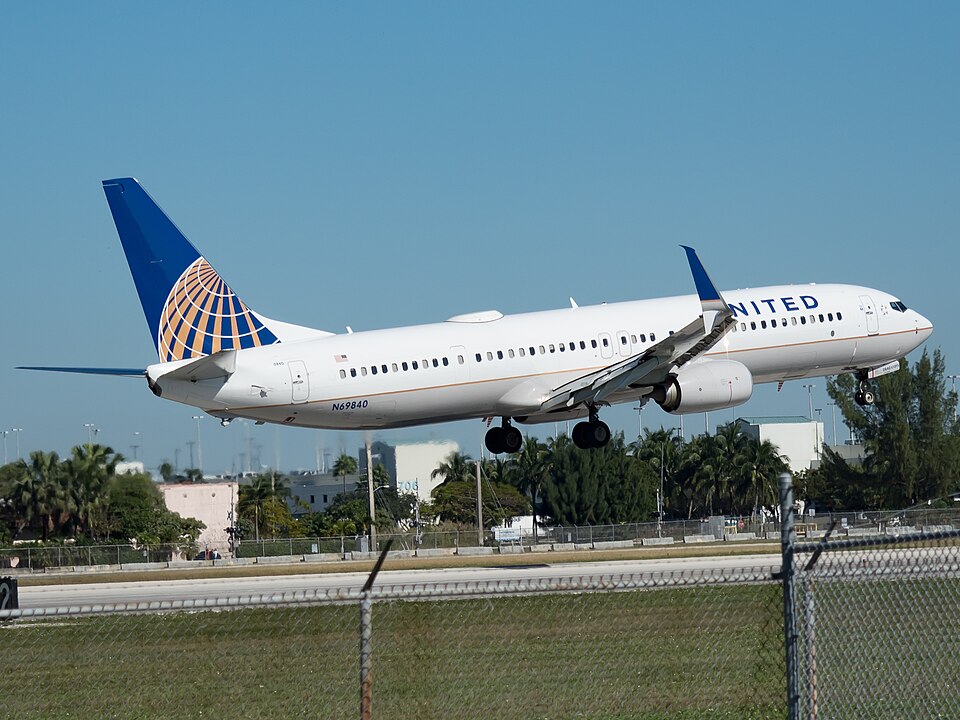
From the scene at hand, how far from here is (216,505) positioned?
86.2 meters

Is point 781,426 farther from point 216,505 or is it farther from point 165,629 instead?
point 165,629

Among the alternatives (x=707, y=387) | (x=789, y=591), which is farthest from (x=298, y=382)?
(x=789, y=591)

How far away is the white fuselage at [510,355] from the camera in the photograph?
124ft

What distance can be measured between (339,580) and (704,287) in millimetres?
12737

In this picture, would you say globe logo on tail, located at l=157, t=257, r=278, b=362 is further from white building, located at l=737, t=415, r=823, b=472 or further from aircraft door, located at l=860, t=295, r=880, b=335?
white building, located at l=737, t=415, r=823, b=472

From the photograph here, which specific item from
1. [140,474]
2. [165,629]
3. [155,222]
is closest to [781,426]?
[140,474]

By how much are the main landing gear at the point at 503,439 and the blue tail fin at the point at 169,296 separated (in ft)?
28.9

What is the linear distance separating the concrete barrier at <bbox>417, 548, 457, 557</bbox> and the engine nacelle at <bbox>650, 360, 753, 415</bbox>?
1810 centimetres

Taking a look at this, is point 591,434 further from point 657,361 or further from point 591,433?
point 657,361

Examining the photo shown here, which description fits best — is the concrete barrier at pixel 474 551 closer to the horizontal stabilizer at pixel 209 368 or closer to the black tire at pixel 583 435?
the black tire at pixel 583 435

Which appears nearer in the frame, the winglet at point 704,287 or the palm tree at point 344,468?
the winglet at point 704,287

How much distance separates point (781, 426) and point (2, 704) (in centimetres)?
13443

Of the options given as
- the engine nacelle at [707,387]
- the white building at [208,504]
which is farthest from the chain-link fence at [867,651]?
the white building at [208,504]

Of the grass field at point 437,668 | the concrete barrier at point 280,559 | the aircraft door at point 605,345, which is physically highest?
the aircraft door at point 605,345
